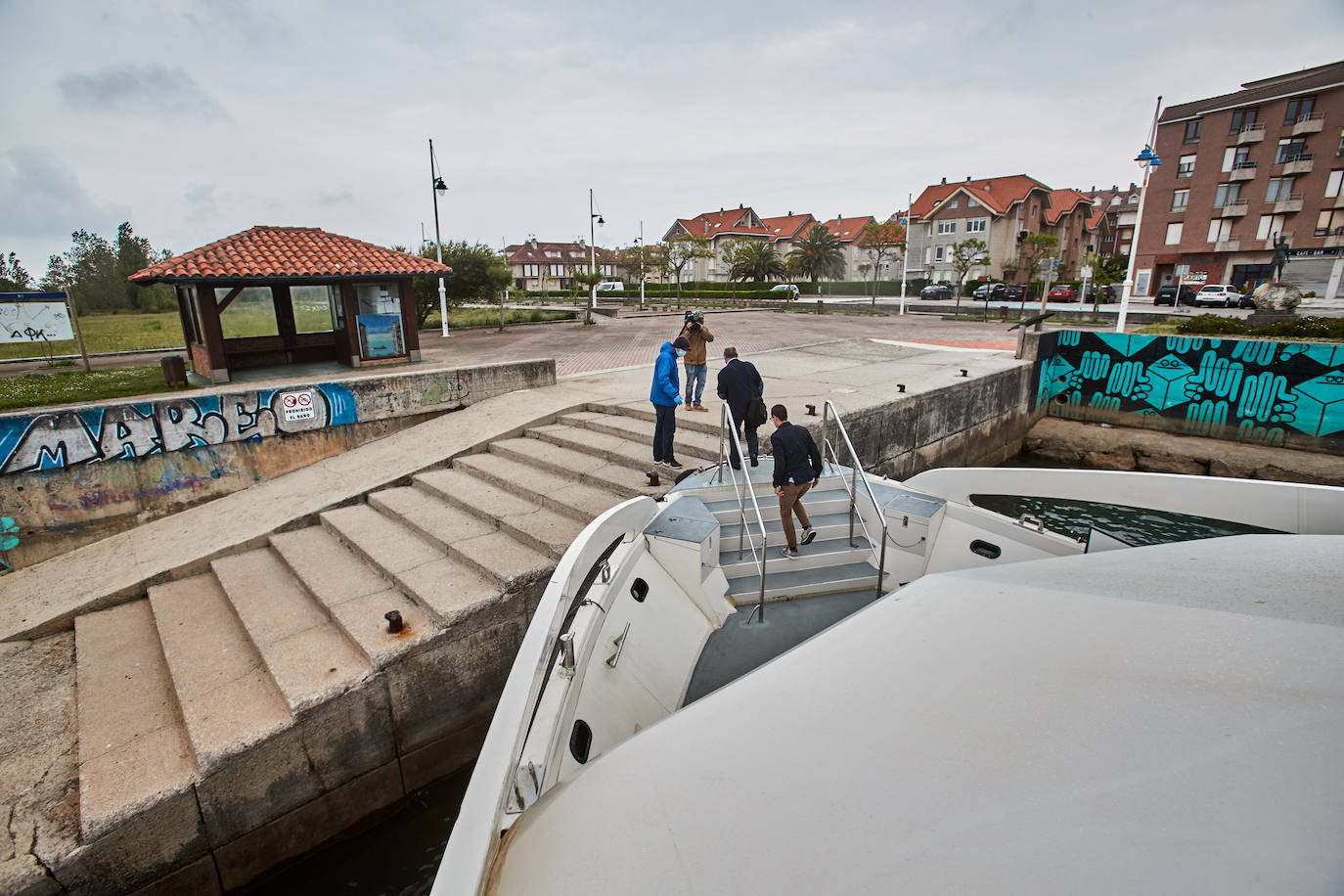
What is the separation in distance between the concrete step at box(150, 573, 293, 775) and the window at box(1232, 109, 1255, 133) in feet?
196

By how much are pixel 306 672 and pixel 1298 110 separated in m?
59.7

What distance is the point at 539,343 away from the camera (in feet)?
67.6

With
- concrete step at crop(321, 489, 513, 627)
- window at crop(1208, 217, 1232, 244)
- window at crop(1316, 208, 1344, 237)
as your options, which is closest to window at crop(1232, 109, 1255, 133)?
window at crop(1208, 217, 1232, 244)

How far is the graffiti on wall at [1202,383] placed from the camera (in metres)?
13.3

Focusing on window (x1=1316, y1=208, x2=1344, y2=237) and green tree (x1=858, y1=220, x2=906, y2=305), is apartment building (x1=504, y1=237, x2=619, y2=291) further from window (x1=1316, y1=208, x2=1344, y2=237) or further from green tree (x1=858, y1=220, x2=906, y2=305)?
window (x1=1316, y1=208, x2=1344, y2=237)

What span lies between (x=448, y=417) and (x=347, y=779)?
6.37 meters

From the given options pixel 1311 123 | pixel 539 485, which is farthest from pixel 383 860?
pixel 1311 123

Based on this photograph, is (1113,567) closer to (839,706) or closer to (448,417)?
(839,706)

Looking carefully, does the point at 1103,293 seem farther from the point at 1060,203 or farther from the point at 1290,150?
the point at 1060,203

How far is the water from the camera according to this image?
4477 mm

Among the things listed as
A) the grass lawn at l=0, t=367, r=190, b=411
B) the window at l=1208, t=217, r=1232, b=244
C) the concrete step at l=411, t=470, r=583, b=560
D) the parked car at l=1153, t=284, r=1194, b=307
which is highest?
the window at l=1208, t=217, r=1232, b=244

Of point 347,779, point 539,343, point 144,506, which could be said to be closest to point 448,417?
point 144,506

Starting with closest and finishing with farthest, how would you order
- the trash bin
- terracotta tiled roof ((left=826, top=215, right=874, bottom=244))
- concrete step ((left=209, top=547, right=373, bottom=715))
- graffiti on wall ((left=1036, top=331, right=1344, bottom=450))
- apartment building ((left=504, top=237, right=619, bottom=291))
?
concrete step ((left=209, top=547, right=373, bottom=715)) < the trash bin < graffiti on wall ((left=1036, top=331, right=1344, bottom=450)) < terracotta tiled roof ((left=826, top=215, right=874, bottom=244)) < apartment building ((left=504, top=237, right=619, bottom=291))

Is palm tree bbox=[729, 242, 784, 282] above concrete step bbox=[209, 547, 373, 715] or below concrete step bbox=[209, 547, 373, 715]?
above
